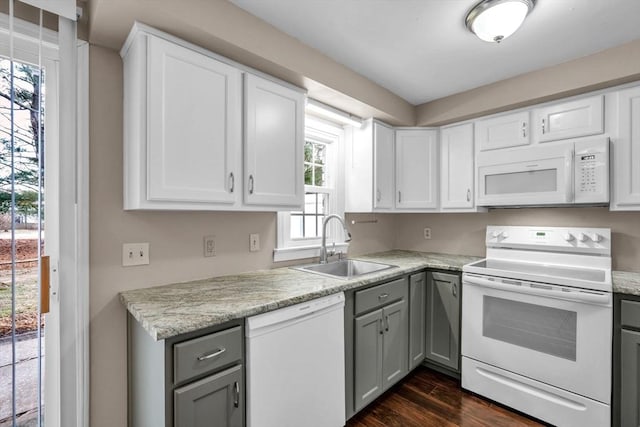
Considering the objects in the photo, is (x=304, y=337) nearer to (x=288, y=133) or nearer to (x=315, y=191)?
(x=288, y=133)

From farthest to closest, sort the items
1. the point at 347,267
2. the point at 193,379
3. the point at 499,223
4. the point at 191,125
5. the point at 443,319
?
the point at 499,223 → the point at 347,267 → the point at 443,319 → the point at 191,125 → the point at 193,379

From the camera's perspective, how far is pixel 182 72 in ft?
4.78

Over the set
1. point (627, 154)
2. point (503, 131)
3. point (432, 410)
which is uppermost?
point (503, 131)

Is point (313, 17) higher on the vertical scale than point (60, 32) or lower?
higher

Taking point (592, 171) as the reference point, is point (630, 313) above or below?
below

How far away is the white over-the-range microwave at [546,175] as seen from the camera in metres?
2.01

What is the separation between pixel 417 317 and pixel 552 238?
3.94ft

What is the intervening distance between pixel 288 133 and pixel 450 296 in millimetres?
1726

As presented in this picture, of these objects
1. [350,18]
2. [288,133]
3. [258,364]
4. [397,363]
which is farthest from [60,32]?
[397,363]

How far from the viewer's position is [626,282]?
1810 millimetres

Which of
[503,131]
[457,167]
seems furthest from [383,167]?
[503,131]

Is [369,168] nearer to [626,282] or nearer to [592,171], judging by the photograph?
[592,171]

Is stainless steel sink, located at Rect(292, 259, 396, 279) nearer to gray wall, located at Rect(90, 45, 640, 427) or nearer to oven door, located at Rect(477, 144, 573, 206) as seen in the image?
gray wall, located at Rect(90, 45, 640, 427)

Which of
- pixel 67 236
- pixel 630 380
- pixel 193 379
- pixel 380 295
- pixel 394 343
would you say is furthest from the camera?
pixel 394 343
